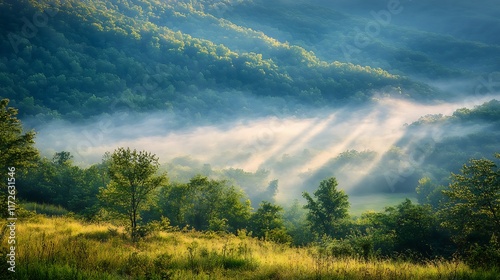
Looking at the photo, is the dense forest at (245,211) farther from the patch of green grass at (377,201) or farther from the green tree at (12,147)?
the patch of green grass at (377,201)

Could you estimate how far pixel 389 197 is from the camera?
189875mm

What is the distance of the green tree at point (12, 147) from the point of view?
15.8 meters

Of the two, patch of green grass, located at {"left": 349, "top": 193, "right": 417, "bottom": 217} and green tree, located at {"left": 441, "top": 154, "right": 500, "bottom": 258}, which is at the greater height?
green tree, located at {"left": 441, "top": 154, "right": 500, "bottom": 258}

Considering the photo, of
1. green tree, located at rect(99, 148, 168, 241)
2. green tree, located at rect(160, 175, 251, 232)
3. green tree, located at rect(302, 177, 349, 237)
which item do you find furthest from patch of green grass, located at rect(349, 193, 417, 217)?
green tree, located at rect(99, 148, 168, 241)

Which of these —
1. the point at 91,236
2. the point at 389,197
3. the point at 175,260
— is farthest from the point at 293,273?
the point at 389,197

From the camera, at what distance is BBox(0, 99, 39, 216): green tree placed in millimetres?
15820

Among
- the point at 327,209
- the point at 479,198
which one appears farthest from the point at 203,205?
the point at 479,198

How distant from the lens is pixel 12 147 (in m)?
16.4

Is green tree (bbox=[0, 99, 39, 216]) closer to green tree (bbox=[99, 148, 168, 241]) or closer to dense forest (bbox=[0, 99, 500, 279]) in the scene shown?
dense forest (bbox=[0, 99, 500, 279])

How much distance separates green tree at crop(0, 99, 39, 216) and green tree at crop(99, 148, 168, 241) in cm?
506

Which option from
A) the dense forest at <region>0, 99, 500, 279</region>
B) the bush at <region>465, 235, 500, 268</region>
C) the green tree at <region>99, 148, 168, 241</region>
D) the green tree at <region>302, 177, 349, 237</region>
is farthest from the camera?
the green tree at <region>302, 177, 349, 237</region>

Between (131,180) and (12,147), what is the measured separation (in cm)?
703

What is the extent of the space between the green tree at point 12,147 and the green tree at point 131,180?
5.06m

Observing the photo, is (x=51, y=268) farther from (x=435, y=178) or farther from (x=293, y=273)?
(x=435, y=178)
